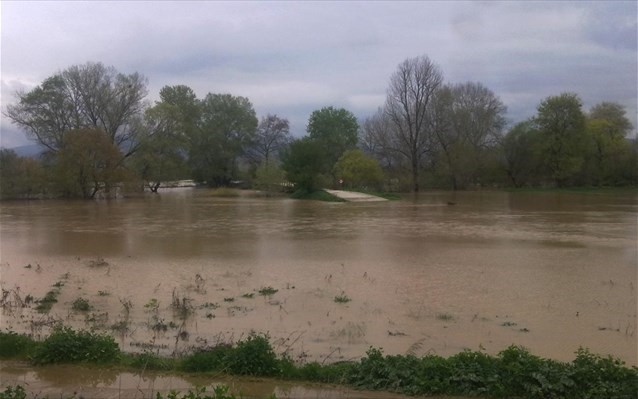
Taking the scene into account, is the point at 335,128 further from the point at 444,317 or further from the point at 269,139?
the point at 444,317

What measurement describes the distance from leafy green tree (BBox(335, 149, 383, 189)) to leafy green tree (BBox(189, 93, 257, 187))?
65.0 ft

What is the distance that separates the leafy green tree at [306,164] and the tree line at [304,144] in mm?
96

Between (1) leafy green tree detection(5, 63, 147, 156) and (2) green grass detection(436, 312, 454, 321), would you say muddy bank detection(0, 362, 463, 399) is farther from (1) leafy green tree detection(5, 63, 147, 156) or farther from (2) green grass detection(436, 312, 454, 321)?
(1) leafy green tree detection(5, 63, 147, 156)

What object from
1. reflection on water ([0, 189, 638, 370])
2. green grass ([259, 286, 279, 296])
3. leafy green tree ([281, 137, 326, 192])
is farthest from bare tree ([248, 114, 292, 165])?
green grass ([259, 286, 279, 296])

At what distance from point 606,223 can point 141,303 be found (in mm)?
22254

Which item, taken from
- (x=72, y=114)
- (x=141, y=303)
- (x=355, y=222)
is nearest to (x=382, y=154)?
(x=72, y=114)

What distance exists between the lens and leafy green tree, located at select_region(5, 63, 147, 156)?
50188 millimetres

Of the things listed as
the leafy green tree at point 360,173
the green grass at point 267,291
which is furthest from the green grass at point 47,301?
the leafy green tree at point 360,173

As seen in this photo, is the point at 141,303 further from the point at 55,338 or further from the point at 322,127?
the point at 322,127

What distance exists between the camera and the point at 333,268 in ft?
44.3

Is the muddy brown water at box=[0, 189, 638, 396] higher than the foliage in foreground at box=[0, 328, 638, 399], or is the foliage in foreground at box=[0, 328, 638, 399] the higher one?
the foliage in foreground at box=[0, 328, 638, 399]

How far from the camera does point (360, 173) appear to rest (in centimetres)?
5581

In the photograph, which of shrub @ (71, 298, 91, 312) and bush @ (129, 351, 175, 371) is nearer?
bush @ (129, 351, 175, 371)

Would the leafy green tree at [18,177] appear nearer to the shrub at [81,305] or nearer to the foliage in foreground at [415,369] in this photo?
the shrub at [81,305]
